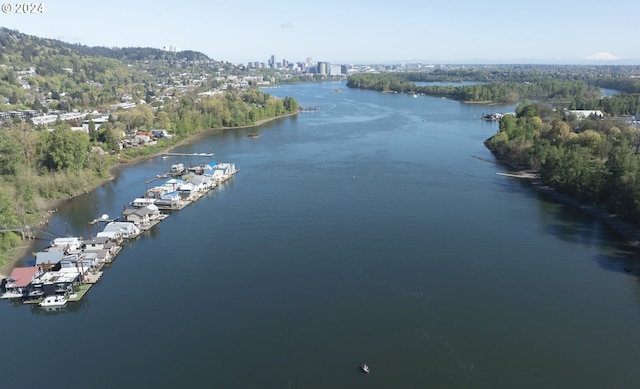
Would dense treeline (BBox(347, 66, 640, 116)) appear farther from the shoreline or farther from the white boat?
the white boat

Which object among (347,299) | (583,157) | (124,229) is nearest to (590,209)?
(583,157)

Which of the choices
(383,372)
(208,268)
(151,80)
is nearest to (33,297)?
(208,268)

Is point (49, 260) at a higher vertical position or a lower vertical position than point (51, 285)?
higher

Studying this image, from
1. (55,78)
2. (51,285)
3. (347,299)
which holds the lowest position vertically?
(347,299)

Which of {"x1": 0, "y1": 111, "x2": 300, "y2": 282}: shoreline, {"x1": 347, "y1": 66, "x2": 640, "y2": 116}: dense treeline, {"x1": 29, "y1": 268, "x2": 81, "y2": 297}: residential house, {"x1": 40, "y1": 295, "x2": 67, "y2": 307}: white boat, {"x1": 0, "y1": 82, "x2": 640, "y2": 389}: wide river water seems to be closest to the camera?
{"x1": 0, "y1": 82, "x2": 640, "y2": 389}: wide river water

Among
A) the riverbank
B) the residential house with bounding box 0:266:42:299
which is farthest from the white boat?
the riverbank

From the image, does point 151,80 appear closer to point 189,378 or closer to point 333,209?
point 333,209

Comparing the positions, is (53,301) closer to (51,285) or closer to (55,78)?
(51,285)

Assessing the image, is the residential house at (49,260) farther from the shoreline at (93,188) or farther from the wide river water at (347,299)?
the wide river water at (347,299)
